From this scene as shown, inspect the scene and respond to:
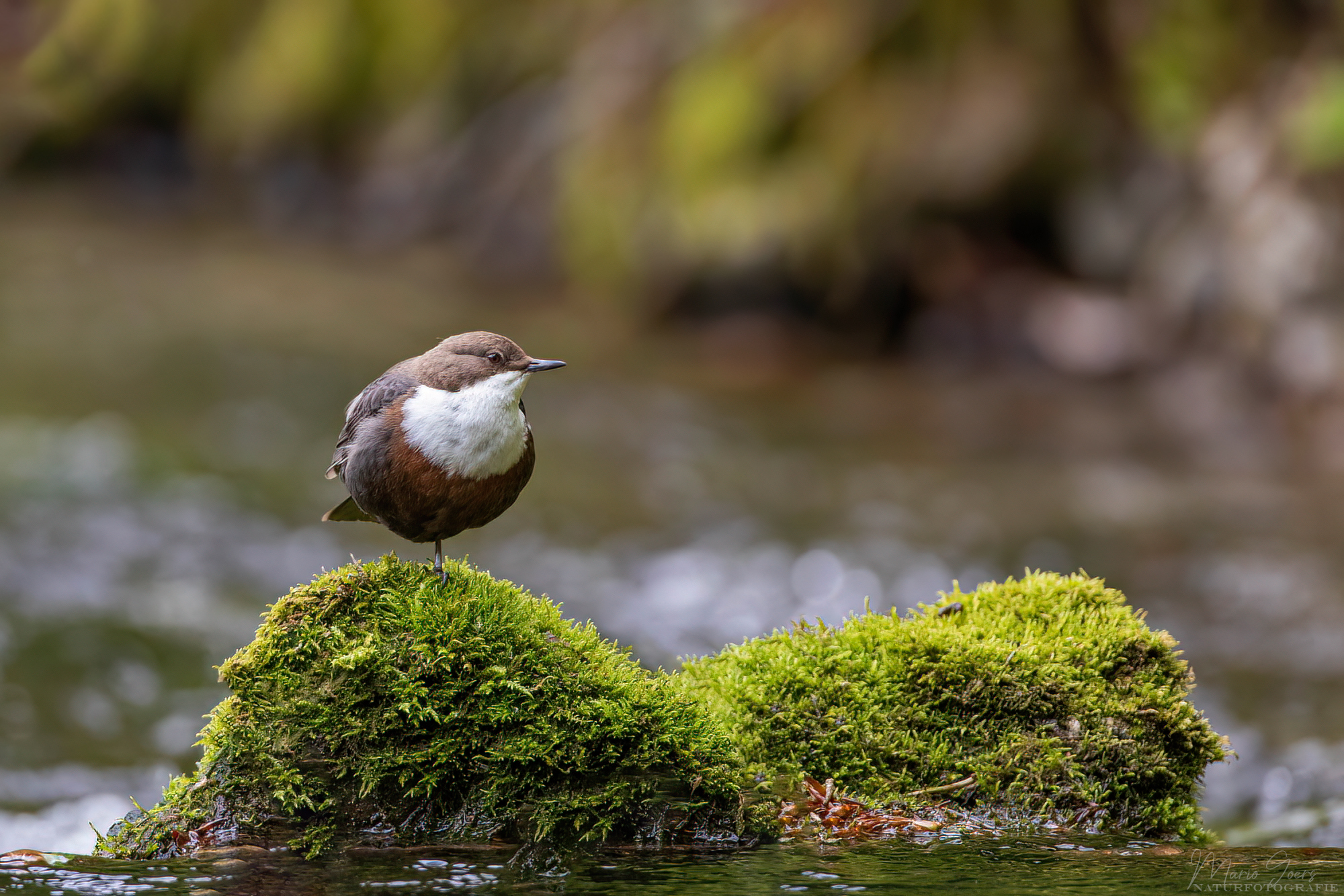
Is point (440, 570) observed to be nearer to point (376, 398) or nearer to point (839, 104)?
point (376, 398)

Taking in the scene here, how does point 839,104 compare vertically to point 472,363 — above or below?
above

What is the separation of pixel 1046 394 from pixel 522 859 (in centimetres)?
1212

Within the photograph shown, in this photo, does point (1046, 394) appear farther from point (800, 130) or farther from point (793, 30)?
point (793, 30)

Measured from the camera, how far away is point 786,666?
3699 millimetres

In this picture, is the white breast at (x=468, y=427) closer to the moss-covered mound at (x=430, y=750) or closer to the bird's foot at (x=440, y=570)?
the bird's foot at (x=440, y=570)

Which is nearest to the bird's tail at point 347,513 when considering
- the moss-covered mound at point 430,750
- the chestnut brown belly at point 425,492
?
the chestnut brown belly at point 425,492

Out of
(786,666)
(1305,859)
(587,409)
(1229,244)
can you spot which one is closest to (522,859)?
(786,666)

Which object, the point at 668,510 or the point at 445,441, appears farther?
the point at 668,510

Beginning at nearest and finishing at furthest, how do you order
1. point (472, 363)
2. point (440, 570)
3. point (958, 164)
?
point (440, 570) → point (472, 363) → point (958, 164)

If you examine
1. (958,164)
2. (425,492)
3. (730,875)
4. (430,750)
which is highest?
(958,164)

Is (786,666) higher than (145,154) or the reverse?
the reverse

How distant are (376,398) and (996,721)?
7.03 ft

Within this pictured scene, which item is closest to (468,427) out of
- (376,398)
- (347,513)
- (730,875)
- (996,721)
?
(376,398)

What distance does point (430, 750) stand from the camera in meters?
3.18
